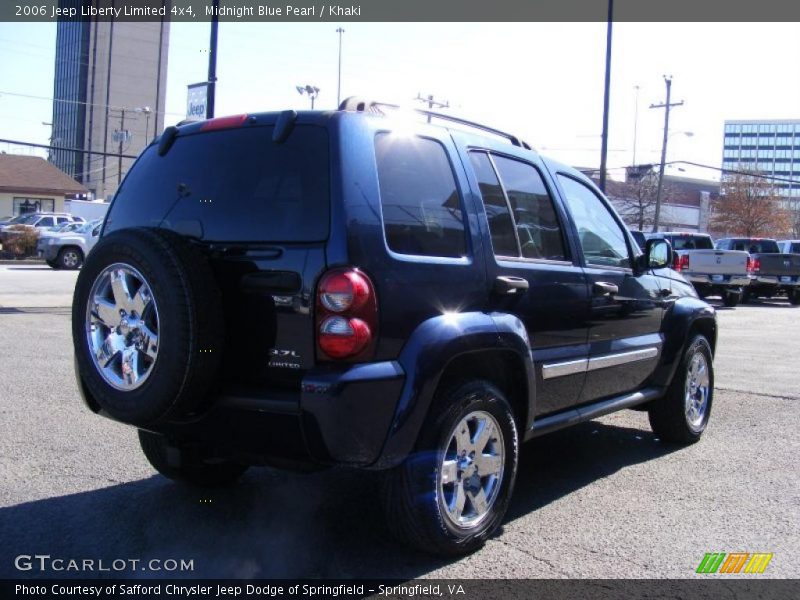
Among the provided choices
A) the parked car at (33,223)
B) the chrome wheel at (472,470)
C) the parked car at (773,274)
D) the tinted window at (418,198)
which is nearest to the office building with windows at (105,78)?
the parked car at (33,223)

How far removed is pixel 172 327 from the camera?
3260 mm

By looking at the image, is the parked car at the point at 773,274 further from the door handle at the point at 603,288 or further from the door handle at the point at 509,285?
the door handle at the point at 509,285

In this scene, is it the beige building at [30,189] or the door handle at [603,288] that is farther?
the beige building at [30,189]

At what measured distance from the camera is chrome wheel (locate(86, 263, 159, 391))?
3391 millimetres

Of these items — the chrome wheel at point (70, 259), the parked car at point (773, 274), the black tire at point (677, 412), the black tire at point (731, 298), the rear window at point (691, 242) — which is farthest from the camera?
the chrome wheel at point (70, 259)

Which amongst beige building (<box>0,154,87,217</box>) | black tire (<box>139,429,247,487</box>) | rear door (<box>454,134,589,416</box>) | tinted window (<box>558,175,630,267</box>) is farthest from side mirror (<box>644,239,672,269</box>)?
beige building (<box>0,154,87,217</box>)

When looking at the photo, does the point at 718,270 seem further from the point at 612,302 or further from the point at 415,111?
the point at 415,111

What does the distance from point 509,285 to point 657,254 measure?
221 cm

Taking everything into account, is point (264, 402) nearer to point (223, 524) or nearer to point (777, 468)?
point (223, 524)

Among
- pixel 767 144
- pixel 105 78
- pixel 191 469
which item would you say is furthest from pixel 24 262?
pixel 767 144

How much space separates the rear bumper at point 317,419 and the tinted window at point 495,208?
3.57 ft

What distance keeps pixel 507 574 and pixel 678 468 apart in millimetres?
2295

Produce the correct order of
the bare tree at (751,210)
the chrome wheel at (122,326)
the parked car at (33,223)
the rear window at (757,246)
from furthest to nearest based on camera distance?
the bare tree at (751,210), the parked car at (33,223), the rear window at (757,246), the chrome wheel at (122,326)

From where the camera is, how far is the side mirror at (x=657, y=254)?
565 centimetres
